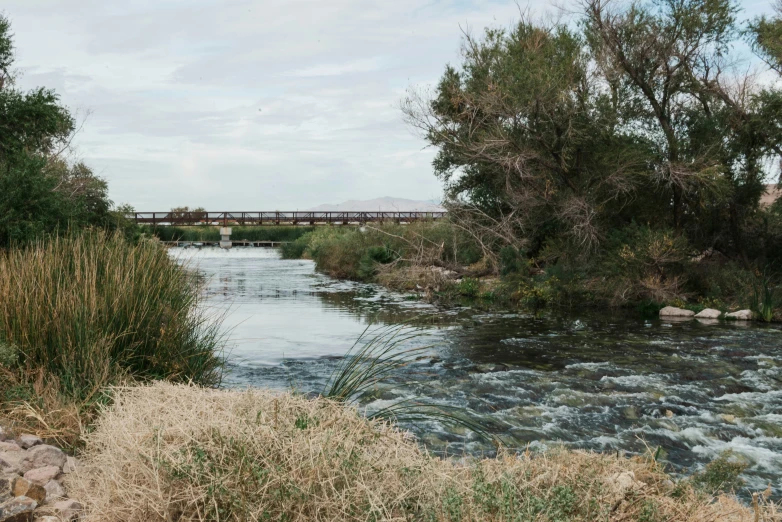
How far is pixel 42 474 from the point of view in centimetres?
414

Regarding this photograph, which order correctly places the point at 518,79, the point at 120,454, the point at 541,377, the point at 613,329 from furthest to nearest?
the point at 518,79, the point at 613,329, the point at 541,377, the point at 120,454

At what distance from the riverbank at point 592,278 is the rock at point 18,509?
15.2 metres

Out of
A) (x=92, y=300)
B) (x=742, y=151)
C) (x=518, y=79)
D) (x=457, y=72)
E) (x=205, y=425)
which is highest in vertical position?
(x=457, y=72)

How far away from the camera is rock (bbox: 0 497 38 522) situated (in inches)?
140

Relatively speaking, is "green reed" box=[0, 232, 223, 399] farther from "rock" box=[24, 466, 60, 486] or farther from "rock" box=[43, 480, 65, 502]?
"rock" box=[43, 480, 65, 502]

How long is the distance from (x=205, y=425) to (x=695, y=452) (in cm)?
490

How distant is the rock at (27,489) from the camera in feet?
12.5

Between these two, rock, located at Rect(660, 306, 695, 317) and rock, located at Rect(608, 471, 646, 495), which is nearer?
rock, located at Rect(608, 471, 646, 495)

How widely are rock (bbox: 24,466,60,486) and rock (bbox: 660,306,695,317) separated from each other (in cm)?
1609

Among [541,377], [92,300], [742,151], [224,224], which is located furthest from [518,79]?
[224,224]

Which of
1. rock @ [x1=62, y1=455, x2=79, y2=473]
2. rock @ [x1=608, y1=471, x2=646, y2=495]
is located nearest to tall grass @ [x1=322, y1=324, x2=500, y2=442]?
rock @ [x1=608, y1=471, x2=646, y2=495]

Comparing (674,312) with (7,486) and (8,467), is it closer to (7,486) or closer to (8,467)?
(8,467)

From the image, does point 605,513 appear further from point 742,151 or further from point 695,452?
point 742,151

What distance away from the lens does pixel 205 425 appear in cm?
355
